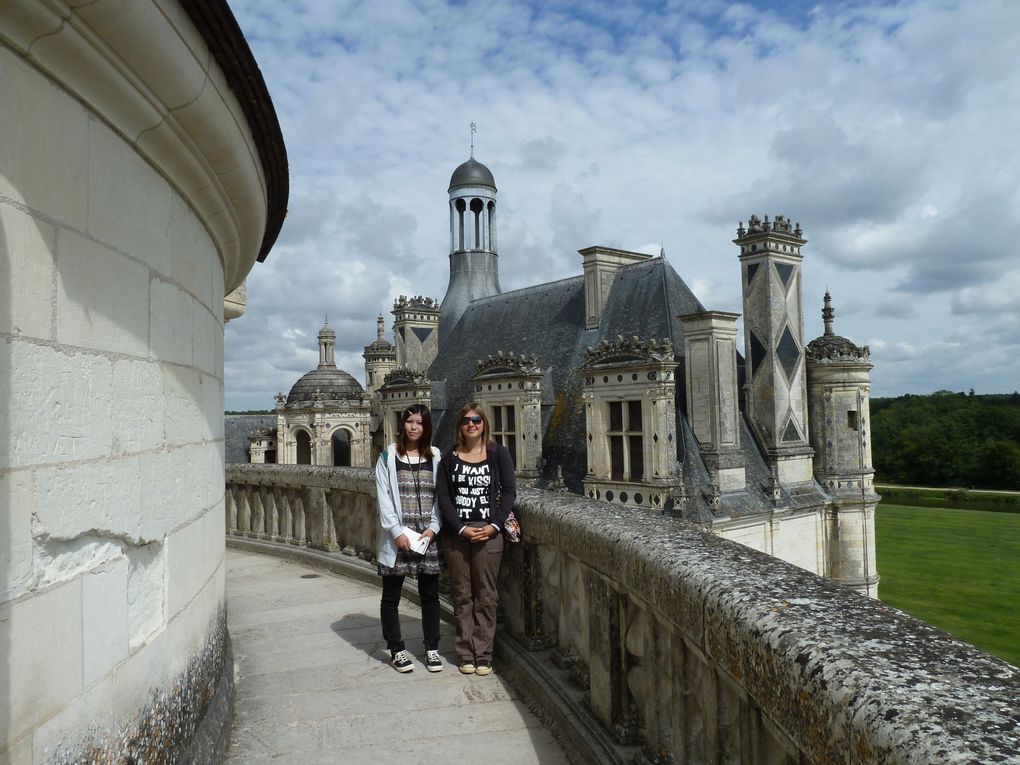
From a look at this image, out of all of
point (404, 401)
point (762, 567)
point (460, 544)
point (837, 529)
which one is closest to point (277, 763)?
point (460, 544)

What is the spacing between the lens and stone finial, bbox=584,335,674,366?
53.6 feet

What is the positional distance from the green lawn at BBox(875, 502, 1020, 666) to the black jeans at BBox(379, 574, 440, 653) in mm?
16831

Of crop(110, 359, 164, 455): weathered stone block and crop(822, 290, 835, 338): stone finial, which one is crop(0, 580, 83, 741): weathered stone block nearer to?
crop(110, 359, 164, 455): weathered stone block

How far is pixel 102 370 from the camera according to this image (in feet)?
6.39

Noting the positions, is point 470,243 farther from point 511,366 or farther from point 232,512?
point 232,512

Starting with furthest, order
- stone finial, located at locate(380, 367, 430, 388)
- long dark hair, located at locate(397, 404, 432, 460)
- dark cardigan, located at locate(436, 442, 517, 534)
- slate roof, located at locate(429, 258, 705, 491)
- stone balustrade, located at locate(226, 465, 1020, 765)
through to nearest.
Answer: stone finial, located at locate(380, 367, 430, 388)
slate roof, located at locate(429, 258, 705, 491)
long dark hair, located at locate(397, 404, 432, 460)
dark cardigan, located at locate(436, 442, 517, 534)
stone balustrade, located at locate(226, 465, 1020, 765)

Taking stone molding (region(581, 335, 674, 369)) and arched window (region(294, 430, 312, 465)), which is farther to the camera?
arched window (region(294, 430, 312, 465))

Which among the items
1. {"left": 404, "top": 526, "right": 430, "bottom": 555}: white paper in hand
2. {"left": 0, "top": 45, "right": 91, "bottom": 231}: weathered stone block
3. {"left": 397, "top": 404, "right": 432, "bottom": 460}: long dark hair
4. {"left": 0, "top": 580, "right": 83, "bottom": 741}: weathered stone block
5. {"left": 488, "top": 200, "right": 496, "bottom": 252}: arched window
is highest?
{"left": 488, "top": 200, "right": 496, "bottom": 252}: arched window

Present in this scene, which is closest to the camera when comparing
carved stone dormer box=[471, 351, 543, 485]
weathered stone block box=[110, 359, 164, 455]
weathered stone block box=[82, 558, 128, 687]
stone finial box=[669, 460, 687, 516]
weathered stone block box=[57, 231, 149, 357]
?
weathered stone block box=[57, 231, 149, 357]

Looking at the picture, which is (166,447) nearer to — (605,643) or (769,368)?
(605,643)

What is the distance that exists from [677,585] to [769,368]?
695 inches

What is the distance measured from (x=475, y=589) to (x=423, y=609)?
0.34 m

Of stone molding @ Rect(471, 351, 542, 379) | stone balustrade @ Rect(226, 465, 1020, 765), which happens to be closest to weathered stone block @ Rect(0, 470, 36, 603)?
stone balustrade @ Rect(226, 465, 1020, 765)

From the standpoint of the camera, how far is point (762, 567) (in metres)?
2.13
